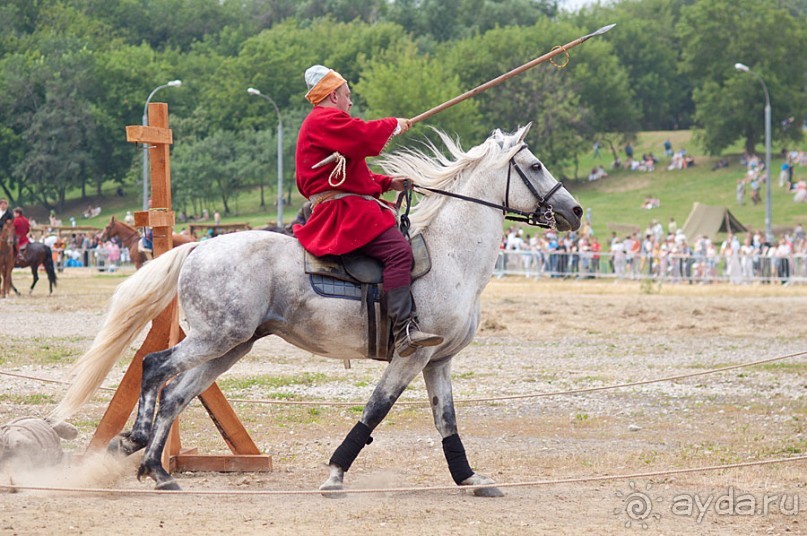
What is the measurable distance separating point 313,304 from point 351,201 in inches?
31.9

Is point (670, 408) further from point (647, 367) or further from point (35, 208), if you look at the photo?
point (35, 208)

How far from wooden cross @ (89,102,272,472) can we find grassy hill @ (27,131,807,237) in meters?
48.9

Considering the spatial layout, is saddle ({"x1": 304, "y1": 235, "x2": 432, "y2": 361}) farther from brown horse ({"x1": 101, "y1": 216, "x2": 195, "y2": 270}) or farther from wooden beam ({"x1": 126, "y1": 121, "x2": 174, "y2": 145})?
brown horse ({"x1": 101, "y1": 216, "x2": 195, "y2": 270})

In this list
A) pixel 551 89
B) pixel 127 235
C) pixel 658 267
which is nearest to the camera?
pixel 127 235

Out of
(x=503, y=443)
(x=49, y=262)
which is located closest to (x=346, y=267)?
(x=503, y=443)

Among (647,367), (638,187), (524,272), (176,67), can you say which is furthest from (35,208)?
(647,367)

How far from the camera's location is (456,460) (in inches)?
350

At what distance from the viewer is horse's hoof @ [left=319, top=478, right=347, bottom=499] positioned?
8.45 metres

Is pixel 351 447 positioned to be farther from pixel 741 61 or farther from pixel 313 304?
pixel 741 61

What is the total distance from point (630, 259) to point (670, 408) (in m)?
26.4

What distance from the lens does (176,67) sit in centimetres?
10862

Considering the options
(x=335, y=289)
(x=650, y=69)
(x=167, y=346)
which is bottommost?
(x=167, y=346)

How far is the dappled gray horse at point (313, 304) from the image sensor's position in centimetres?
854
